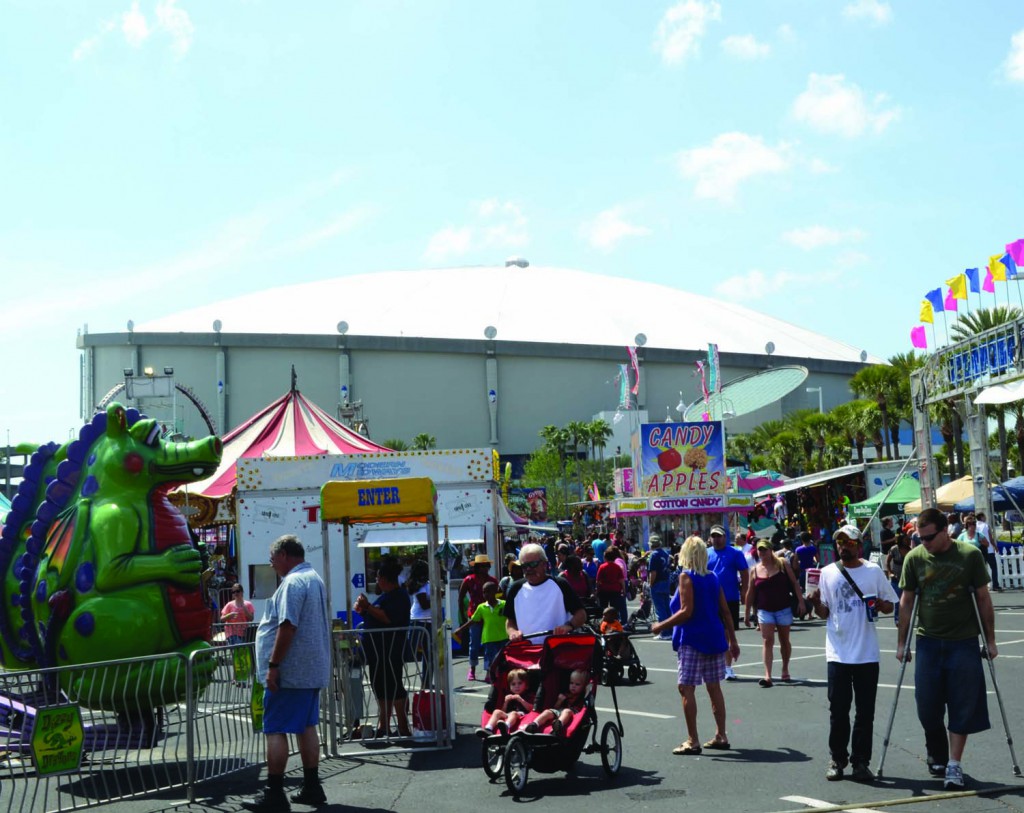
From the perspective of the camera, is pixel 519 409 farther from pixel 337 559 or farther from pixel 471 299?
Answer: pixel 337 559

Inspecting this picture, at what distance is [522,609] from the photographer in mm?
8477

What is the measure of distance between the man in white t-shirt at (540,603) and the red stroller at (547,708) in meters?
0.25

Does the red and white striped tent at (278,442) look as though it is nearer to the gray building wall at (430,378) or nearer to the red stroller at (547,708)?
the red stroller at (547,708)

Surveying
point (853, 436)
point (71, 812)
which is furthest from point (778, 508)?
point (71, 812)

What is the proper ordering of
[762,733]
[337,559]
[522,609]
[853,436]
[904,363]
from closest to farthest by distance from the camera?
[522,609]
[762,733]
[337,559]
[904,363]
[853,436]

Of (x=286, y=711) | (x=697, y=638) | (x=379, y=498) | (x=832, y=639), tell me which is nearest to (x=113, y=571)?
(x=379, y=498)

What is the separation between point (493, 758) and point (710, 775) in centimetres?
144

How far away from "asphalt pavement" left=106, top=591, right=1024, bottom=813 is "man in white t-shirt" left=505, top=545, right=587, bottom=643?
1025mm

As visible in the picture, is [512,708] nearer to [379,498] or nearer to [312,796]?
[312,796]

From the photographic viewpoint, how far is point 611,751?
25.8ft

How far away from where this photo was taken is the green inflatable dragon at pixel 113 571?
9172 millimetres

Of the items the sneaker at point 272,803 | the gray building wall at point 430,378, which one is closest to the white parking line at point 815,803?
the sneaker at point 272,803

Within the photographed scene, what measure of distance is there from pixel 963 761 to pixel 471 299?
308ft

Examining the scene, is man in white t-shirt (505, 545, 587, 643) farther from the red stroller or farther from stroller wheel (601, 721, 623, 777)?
stroller wheel (601, 721, 623, 777)
